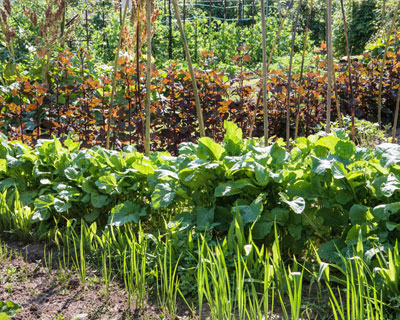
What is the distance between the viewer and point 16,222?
290 cm

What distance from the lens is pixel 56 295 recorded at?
229 cm

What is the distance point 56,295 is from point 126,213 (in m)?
0.57

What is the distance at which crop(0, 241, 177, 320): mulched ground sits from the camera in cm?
212

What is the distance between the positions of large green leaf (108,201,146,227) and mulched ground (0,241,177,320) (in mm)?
329

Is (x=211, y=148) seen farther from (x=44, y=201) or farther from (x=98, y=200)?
(x=44, y=201)

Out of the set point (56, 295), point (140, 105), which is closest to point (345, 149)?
point (56, 295)

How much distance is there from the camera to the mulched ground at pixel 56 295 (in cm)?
212

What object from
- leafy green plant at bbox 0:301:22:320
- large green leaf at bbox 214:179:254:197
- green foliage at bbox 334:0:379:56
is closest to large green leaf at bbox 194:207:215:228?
large green leaf at bbox 214:179:254:197

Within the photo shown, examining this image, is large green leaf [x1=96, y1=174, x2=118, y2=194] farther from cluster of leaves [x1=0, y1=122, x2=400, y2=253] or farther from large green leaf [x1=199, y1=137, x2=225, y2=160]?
large green leaf [x1=199, y1=137, x2=225, y2=160]

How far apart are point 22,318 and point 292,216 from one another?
51.0 inches

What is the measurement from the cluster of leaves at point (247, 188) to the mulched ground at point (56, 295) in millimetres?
346

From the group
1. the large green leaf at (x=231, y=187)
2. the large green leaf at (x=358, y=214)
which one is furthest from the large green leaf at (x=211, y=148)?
the large green leaf at (x=358, y=214)

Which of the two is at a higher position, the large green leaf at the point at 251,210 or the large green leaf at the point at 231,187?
the large green leaf at the point at 231,187

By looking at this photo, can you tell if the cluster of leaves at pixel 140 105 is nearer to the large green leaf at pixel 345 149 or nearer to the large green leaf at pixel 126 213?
the large green leaf at pixel 126 213
